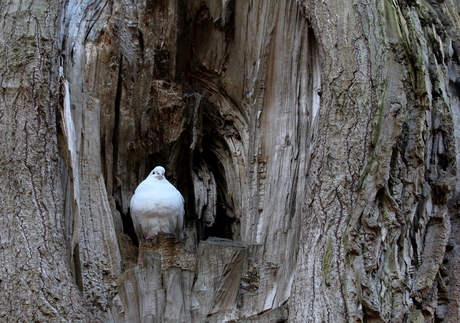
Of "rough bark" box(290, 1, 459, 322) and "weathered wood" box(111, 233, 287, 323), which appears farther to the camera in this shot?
"weathered wood" box(111, 233, 287, 323)

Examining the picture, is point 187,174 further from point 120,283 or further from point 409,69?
point 409,69

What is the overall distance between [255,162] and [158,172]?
0.98 m

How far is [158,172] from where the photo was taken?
6211 mm

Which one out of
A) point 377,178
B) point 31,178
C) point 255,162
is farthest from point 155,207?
point 377,178

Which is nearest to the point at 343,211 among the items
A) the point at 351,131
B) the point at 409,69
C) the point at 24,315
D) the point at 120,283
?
the point at 351,131

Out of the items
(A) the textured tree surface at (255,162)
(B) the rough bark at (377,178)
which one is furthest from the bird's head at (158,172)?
(B) the rough bark at (377,178)

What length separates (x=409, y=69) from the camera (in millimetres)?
4855

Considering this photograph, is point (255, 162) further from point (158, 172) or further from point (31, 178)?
point (31, 178)

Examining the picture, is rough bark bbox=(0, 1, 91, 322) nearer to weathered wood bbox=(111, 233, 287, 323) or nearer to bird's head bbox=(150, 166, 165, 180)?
weathered wood bbox=(111, 233, 287, 323)

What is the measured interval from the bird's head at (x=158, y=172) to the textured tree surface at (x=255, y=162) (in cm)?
20

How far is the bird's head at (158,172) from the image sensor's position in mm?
6176

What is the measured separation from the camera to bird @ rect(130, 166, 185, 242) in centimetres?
598

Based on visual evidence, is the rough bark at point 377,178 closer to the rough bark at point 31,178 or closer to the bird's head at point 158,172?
the rough bark at point 31,178

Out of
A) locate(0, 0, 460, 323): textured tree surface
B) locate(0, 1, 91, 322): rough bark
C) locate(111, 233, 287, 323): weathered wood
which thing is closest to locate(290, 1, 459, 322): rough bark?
locate(0, 0, 460, 323): textured tree surface
